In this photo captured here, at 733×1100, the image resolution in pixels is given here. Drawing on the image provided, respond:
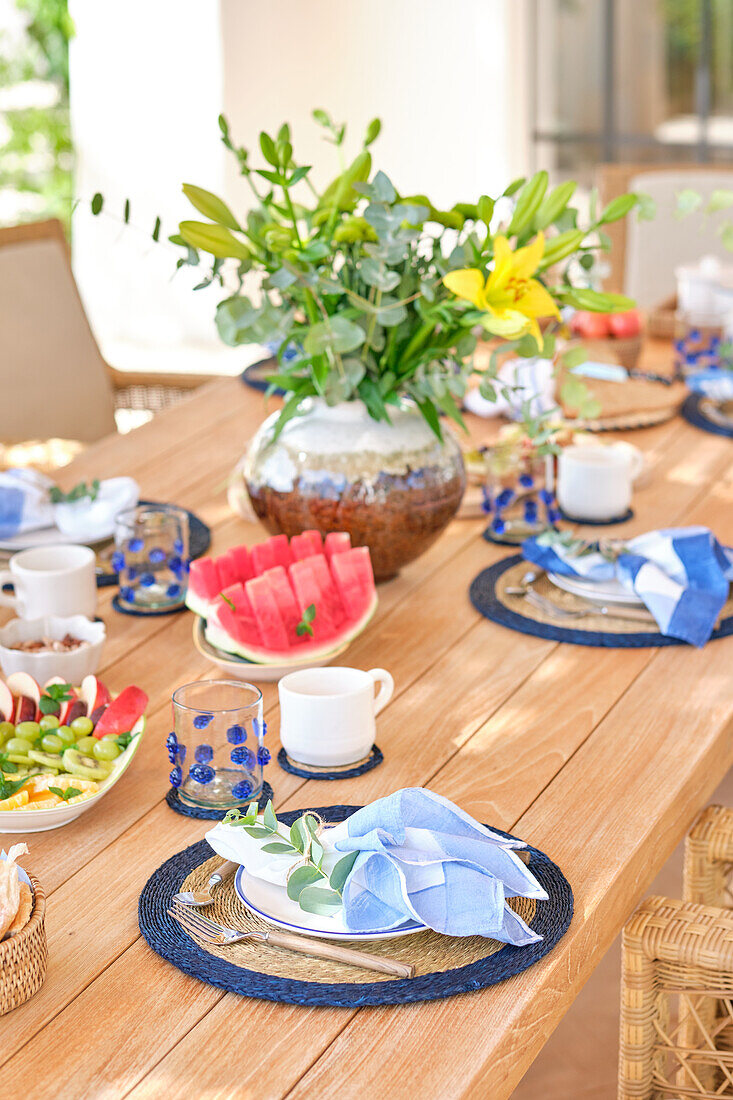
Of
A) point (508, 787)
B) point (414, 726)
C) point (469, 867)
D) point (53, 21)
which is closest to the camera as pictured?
point (469, 867)

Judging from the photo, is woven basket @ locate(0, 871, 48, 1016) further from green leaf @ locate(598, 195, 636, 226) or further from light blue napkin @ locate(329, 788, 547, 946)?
green leaf @ locate(598, 195, 636, 226)

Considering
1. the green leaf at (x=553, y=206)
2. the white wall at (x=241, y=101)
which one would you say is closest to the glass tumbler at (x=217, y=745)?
the green leaf at (x=553, y=206)

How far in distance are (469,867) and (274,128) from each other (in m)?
4.77

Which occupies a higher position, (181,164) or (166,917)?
(181,164)

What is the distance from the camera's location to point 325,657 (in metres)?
1.51

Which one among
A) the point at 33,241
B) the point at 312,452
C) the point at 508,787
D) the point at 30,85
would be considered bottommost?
the point at 508,787

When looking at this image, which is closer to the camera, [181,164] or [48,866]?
[48,866]

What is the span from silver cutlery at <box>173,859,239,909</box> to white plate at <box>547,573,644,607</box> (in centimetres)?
71

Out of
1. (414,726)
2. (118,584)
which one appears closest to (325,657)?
(414,726)

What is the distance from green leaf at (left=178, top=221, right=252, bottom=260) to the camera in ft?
5.08

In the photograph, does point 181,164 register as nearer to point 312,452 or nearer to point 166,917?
point 312,452

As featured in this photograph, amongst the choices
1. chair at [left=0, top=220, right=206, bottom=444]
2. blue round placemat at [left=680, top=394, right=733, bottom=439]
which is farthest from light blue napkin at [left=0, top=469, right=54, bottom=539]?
blue round placemat at [left=680, top=394, right=733, bottom=439]

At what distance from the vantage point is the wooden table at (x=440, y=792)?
922mm

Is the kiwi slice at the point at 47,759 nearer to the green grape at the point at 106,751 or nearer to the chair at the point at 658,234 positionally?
the green grape at the point at 106,751
